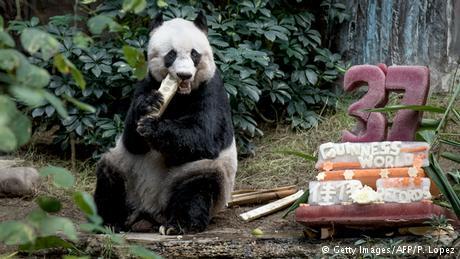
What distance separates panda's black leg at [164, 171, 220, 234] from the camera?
5898 mm

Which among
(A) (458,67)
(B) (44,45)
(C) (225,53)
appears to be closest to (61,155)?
(C) (225,53)

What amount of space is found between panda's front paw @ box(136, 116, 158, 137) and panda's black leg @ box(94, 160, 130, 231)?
58 cm

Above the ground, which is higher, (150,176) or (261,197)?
(150,176)

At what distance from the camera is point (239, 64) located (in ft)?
Answer: 27.2

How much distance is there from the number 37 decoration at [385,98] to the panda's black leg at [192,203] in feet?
3.51

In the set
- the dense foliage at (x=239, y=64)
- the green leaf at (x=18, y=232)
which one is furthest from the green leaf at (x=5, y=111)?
the dense foliage at (x=239, y=64)

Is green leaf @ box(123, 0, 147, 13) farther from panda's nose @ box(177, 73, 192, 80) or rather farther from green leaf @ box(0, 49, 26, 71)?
panda's nose @ box(177, 73, 192, 80)

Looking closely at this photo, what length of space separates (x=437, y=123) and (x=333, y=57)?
3.15 m

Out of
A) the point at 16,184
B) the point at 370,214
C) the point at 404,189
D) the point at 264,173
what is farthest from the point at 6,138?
the point at 264,173

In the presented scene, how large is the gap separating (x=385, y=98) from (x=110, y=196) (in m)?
2.15

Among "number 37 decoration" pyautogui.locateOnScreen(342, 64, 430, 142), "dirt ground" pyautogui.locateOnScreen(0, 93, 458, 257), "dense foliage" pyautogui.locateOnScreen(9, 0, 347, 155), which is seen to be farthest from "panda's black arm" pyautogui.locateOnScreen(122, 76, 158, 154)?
"dense foliage" pyautogui.locateOnScreen(9, 0, 347, 155)

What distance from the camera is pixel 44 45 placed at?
2174 mm

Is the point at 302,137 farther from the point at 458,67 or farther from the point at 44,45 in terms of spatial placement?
the point at 44,45

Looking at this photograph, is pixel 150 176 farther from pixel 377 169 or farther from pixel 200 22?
pixel 377 169
